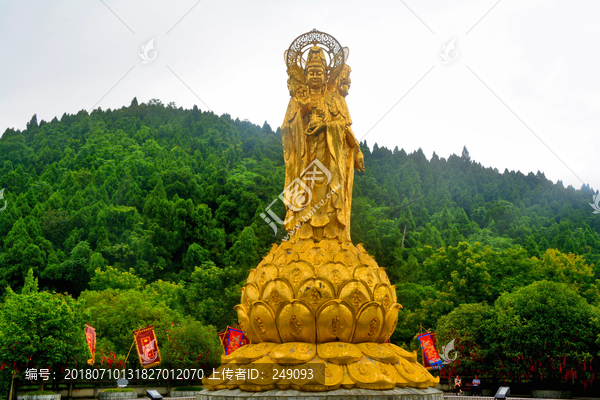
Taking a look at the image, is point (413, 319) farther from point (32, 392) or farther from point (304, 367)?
point (304, 367)

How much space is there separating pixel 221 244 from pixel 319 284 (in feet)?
105

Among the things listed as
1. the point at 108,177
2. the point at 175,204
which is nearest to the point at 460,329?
the point at 175,204

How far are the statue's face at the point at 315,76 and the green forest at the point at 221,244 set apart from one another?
10.2m

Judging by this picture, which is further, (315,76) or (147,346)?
(147,346)

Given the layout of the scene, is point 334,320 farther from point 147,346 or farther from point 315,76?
point 147,346

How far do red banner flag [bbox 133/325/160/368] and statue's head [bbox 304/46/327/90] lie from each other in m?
10.5

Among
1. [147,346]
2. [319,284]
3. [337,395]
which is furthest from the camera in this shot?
[147,346]

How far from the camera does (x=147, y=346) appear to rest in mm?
16453

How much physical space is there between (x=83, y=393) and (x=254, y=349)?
34.4 feet

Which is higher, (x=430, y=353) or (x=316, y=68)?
(x=316, y=68)

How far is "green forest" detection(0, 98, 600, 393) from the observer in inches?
664

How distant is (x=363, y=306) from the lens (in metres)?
7.64

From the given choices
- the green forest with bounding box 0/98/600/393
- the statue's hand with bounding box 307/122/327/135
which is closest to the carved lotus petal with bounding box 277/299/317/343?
the statue's hand with bounding box 307/122/327/135

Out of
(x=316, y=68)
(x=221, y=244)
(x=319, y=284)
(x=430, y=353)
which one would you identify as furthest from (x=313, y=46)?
(x=221, y=244)
